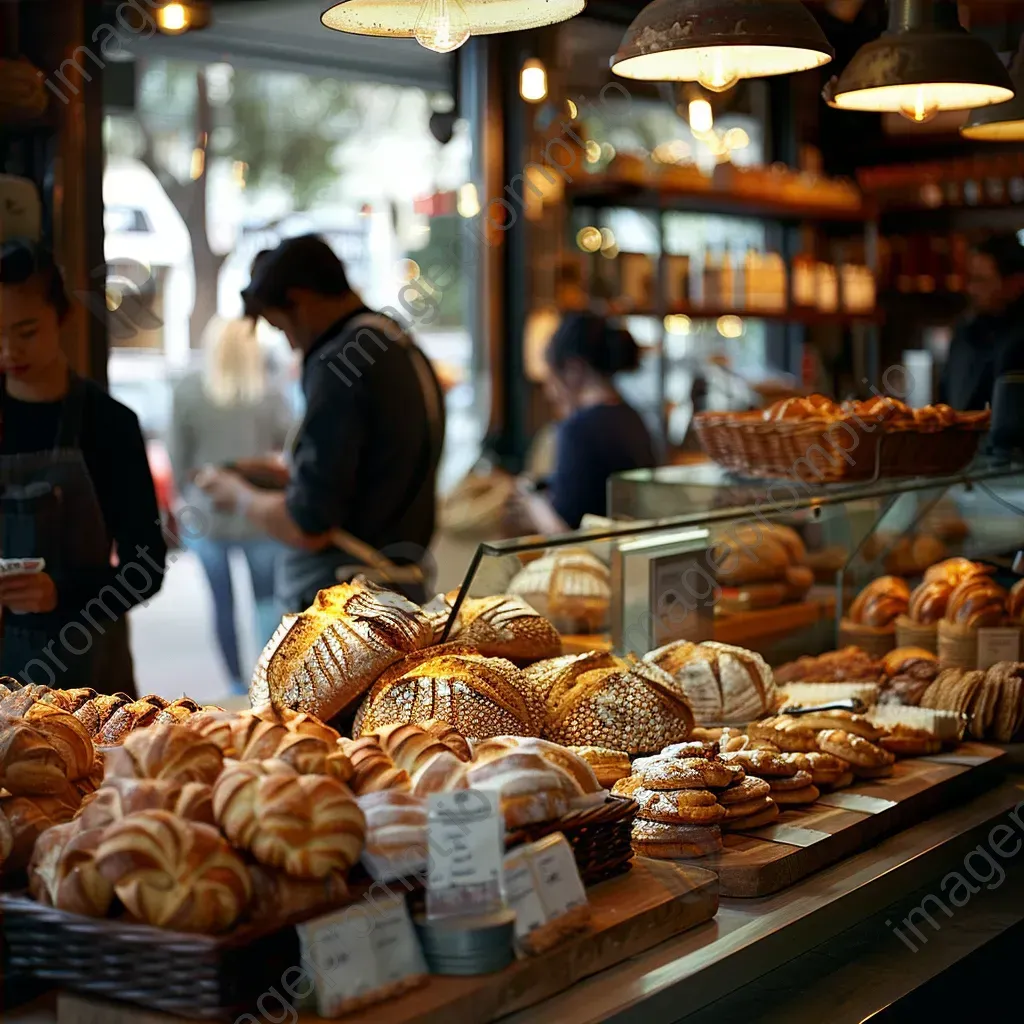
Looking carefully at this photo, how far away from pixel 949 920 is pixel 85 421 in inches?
74.7

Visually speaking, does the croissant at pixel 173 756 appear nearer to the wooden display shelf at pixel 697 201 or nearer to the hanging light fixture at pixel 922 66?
the hanging light fixture at pixel 922 66

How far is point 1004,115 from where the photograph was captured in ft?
9.43

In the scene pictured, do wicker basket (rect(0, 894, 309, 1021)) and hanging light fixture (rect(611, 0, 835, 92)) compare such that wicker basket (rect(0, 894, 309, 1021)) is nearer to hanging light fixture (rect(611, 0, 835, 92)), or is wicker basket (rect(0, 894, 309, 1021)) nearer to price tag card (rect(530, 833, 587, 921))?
price tag card (rect(530, 833, 587, 921))

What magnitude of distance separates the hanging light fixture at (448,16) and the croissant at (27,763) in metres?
1.00

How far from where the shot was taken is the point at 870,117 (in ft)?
27.1

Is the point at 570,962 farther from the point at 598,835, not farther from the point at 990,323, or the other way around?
the point at 990,323

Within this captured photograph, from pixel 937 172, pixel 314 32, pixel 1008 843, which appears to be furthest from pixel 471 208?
pixel 1008 843

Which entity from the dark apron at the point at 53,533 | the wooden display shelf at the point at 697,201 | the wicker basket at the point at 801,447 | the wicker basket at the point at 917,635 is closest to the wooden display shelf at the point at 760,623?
the wicker basket at the point at 917,635

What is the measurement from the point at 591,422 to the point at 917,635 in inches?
74.1

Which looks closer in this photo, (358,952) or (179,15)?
(358,952)

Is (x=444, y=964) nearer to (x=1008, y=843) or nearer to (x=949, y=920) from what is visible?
(x=949, y=920)

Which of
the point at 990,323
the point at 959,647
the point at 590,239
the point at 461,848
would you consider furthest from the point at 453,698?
the point at 590,239

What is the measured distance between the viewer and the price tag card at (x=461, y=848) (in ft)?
4.30

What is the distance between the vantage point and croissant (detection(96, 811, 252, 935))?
1.21m
